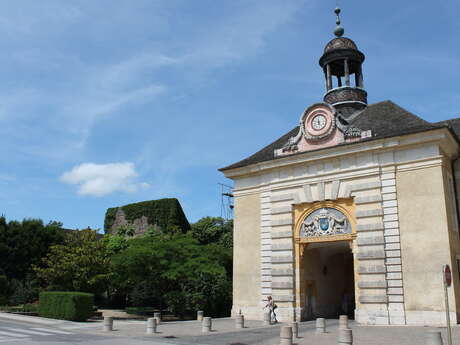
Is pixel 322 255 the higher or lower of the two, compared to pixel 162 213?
lower

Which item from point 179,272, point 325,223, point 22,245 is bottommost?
point 179,272

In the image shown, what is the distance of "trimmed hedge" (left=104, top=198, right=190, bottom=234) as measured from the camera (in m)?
43.3

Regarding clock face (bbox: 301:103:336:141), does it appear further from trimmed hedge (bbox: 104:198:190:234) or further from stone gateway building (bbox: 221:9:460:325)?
trimmed hedge (bbox: 104:198:190:234)

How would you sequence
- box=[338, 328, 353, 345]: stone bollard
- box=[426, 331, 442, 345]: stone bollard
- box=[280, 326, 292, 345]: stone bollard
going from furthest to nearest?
box=[280, 326, 292, 345]: stone bollard
box=[338, 328, 353, 345]: stone bollard
box=[426, 331, 442, 345]: stone bollard

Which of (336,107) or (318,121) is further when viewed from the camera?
(336,107)

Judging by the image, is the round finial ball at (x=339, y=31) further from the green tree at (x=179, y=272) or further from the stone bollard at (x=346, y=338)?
the stone bollard at (x=346, y=338)

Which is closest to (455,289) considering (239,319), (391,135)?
(391,135)

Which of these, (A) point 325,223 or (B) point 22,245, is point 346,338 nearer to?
(A) point 325,223

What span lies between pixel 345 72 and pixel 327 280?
13.4 m

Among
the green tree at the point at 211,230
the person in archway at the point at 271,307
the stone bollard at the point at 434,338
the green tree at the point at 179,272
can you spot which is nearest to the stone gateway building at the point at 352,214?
the person in archway at the point at 271,307

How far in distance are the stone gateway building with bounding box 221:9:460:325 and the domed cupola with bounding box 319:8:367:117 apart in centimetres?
9

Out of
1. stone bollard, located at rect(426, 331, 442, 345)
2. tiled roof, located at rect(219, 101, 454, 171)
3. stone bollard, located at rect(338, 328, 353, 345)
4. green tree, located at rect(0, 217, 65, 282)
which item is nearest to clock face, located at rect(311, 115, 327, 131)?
tiled roof, located at rect(219, 101, 454, 171)

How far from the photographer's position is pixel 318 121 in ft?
81.4

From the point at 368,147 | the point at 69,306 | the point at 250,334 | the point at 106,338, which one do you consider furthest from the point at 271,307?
the point at 69,306
